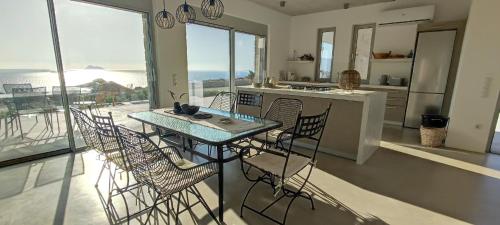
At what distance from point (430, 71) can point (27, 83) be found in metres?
6.81

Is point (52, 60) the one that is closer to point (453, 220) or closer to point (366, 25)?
point (453, 220)

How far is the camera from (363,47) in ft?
19.1

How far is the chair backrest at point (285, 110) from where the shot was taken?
3.13 meters

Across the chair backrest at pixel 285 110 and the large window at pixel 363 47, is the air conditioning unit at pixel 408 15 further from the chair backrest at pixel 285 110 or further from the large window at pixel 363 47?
the chair backrest at pixel 285 110

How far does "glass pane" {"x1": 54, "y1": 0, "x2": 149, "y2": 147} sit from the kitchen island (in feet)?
7.98

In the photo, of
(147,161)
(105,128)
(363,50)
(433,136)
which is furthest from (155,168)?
(363,50)

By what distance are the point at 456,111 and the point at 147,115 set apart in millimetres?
4652

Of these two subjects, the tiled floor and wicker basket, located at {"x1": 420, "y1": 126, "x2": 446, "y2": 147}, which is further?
wicker basket, located at {"x1": 420, "y1": 126, "x2": 446, "y2": 147}

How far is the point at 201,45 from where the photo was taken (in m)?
4.82

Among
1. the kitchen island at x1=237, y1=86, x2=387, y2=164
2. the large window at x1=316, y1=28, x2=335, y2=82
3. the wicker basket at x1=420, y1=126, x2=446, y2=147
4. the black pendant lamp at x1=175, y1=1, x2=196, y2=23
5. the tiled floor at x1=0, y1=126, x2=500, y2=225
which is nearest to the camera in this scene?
the tiled floor at x1=0, y1=126, x2=500, y2=225

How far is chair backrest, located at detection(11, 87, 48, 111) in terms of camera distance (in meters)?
3.14

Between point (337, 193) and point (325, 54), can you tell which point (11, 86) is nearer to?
point (337, 193)

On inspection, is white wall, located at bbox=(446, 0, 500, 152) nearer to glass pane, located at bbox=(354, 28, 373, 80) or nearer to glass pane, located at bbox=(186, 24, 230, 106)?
glass pane, located at bbox=(354, 28, 373, 80)

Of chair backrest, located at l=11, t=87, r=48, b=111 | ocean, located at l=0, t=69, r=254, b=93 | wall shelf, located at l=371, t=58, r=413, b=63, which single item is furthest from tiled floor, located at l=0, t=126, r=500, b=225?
wall shelf, located at l=371, t=58, r=413, b=63
